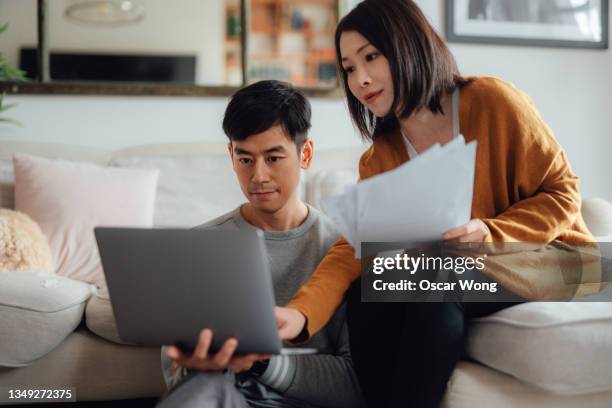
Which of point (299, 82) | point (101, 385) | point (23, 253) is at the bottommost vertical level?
point (101, 385)

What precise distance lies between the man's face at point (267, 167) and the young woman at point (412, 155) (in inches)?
6.7

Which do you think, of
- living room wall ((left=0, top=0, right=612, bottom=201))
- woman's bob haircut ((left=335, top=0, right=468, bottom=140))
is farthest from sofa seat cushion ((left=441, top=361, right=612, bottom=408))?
living room wall ((left=0, top=0, right=612, bottom=201))

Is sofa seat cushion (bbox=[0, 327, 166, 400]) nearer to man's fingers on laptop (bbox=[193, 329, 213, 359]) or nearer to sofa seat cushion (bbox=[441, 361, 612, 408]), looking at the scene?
man's fingers on laptop (bbox=[193, 329, 213, 359])

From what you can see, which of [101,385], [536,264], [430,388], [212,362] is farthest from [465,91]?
[101,385]

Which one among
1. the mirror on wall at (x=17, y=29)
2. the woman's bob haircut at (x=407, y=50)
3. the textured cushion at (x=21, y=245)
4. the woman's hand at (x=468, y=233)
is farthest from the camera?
the mirror on wall at (x=17, y=29)

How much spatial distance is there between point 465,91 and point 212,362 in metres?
0.73

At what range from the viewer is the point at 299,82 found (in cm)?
239

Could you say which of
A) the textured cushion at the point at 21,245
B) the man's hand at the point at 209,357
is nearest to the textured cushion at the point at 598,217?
the man's hand at the point at 209,357

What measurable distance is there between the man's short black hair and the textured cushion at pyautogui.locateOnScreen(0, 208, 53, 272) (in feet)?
2.35

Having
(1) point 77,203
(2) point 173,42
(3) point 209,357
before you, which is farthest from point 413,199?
(2) point 173,42

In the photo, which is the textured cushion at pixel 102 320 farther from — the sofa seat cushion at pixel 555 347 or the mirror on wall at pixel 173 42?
the mirror on wall at pixel 173 42

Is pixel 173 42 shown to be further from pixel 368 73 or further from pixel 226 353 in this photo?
pixel 226 353

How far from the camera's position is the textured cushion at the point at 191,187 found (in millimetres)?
1925

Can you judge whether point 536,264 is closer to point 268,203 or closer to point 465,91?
point 465,91
